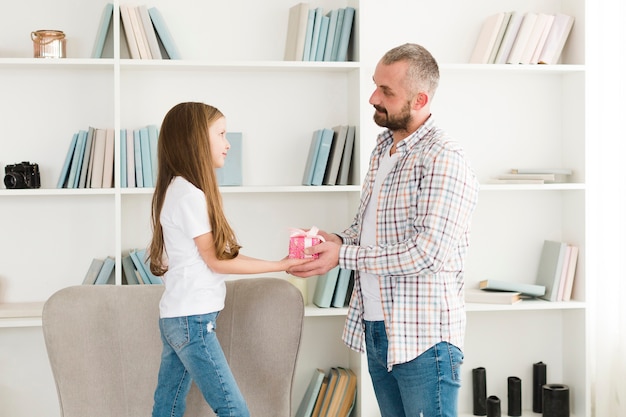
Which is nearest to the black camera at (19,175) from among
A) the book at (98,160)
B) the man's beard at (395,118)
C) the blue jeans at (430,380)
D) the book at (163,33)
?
the book at (98,160)

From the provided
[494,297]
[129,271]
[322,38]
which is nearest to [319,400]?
[494,297]

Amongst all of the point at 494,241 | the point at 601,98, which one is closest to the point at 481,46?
the point at 601,98

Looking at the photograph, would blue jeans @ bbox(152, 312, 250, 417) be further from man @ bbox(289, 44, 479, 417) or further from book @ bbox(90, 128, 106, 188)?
book @ bbox(90, 128, 106, 188)

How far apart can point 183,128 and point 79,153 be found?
96 cm

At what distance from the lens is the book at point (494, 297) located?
3.39 m

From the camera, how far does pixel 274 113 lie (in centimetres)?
348

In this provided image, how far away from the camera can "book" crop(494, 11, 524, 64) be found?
338 centimetres

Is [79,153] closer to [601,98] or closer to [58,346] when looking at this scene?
[58,346]

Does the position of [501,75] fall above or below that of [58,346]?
above

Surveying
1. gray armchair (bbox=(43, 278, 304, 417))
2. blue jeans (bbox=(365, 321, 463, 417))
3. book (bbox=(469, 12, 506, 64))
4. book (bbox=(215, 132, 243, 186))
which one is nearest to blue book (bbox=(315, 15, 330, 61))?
book (bbox=(215, 132, 243, 186))

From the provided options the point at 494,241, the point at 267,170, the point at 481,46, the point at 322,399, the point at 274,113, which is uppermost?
the point at 481,46

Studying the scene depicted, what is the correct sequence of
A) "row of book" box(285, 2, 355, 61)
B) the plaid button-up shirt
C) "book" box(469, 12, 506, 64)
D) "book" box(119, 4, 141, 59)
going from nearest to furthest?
the plaid button-up shirt < "book" box(119, 4, 141, 59) < "row of book" box(285, 2, 355, 61) < "book" box(469, 12, 506, 64)

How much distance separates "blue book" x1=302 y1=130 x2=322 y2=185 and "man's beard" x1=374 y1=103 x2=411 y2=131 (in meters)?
1.04

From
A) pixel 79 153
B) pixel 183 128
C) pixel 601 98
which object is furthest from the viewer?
pixel 601 98
